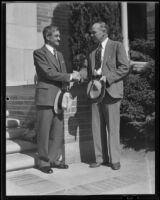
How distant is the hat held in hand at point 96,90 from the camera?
12.3 feet

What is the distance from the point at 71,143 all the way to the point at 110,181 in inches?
29.3

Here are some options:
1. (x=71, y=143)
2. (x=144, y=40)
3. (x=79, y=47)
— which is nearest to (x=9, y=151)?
(x=71, y=143)

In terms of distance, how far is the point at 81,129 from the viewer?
4.02 m

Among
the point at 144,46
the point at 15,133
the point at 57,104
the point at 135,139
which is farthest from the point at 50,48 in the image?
the point at 135,139

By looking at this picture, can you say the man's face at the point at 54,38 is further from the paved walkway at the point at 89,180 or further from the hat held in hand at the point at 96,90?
the paved walkway at the point at 89,180

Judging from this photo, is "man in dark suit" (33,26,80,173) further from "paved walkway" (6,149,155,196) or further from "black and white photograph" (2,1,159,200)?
"paved walkway" (6,149,155,196)

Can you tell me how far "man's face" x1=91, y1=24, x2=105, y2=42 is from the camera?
379 cm

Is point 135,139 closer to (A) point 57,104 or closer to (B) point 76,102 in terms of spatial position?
(B) point 76,102

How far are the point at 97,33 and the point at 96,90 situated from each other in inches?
27.4

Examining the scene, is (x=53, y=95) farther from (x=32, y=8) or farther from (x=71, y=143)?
(x=32, y=8)

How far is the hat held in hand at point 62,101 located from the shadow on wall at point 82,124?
0.12 metres

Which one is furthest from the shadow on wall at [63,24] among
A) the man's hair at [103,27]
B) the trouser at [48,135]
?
the trouser at [48,135]

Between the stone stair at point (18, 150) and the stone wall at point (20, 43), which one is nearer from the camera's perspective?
the stone wall at point (20, 43)

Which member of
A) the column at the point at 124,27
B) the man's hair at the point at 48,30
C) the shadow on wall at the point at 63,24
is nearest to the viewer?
the man's hair at the point at 48,30
